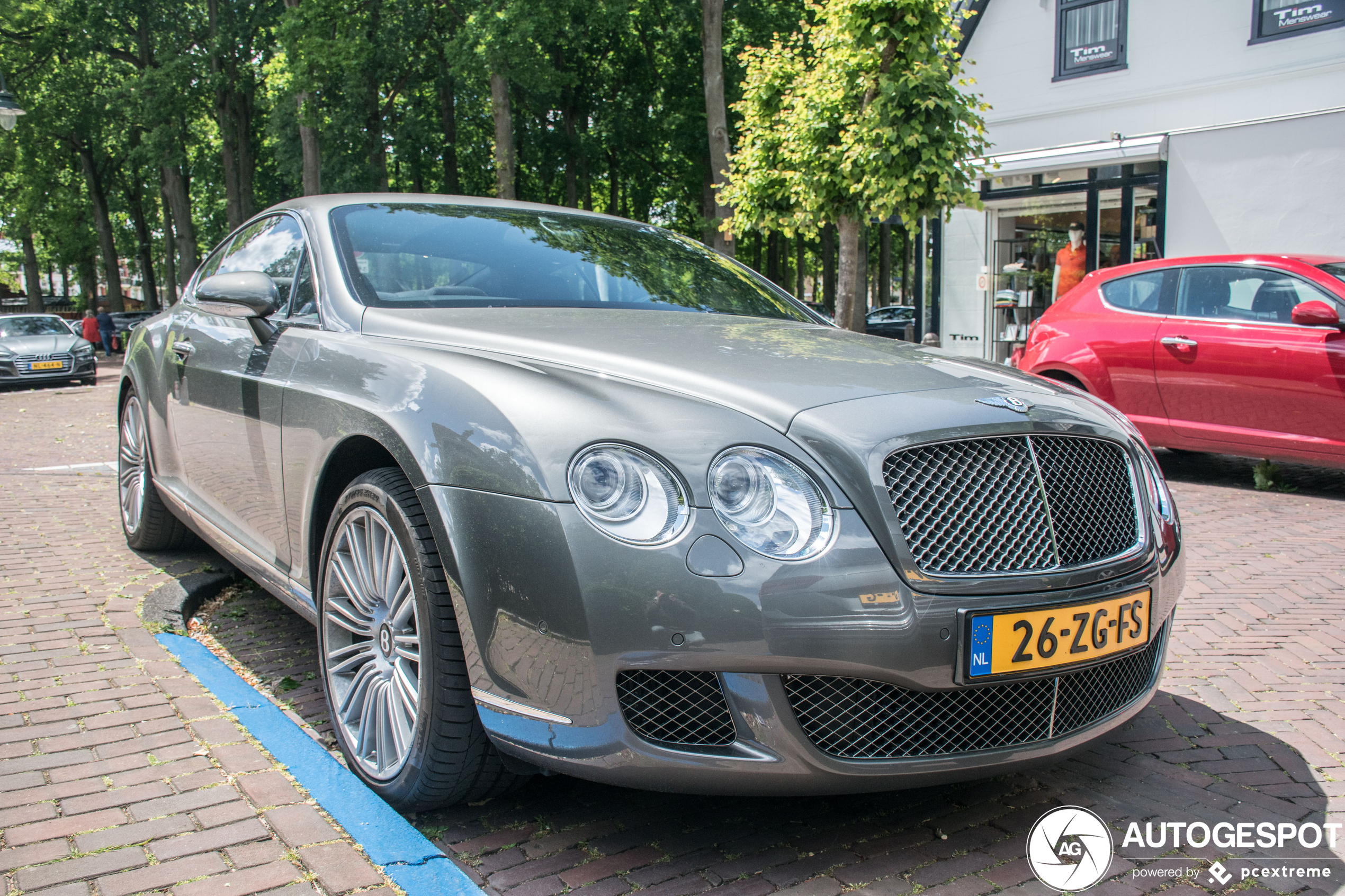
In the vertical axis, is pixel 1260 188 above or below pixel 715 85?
below

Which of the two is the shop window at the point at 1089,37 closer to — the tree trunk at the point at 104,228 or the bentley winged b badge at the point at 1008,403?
the bentley winged b badge at the point at 1008,403

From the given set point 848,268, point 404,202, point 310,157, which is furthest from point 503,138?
point 404,202

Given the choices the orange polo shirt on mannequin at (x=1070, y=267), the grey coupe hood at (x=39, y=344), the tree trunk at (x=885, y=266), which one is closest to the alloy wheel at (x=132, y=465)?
the orange polo shirt on mannequin at (x=1070, y=267)

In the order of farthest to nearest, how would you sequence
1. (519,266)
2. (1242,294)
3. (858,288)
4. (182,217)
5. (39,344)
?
1. (182,217)
2. (39,344)
3. (858,288)
4. (1242,294)
5. (519,266)

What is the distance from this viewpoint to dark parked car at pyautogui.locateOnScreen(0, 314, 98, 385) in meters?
20.0

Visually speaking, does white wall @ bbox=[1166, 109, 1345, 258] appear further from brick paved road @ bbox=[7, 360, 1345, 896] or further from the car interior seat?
brick paved road @ bbox=[7, 360, 1345, 896]

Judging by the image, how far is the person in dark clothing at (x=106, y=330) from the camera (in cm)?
3266

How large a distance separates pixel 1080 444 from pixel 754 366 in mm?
797

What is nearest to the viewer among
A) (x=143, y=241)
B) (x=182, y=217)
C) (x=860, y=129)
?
(x=860, y=129)

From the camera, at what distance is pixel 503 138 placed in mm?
22516

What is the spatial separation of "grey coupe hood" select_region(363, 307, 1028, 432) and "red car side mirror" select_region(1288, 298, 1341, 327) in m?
4.71

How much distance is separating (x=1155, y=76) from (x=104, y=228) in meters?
35.0

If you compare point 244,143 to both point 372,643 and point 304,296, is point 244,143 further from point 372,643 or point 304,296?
point 372,643

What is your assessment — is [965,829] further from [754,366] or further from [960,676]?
[754,366]
